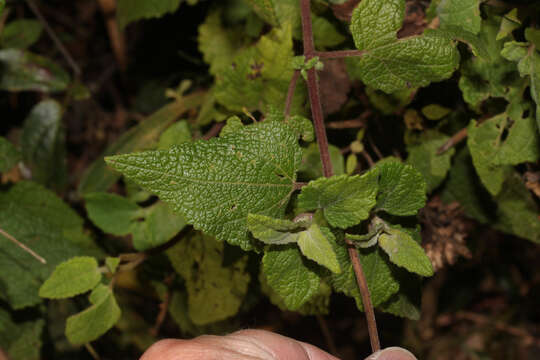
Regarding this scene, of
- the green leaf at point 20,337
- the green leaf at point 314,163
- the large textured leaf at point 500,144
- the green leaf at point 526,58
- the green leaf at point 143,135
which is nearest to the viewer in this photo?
the green leaf at point 526,58

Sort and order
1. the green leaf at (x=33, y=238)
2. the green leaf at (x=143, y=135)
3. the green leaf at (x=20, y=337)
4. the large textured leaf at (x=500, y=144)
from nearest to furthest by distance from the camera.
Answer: the large textured leaf at (x=500, y=144) < the green leaf at (x=33, y=238) < the green leaf at (x=20, y=337) < the green leaf at (x=143, y=135)

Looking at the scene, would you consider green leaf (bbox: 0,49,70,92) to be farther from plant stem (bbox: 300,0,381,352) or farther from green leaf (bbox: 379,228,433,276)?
green leaf (bbox: 379,228,433,276)

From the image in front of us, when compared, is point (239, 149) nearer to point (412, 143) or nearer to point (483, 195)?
point (412, 143)

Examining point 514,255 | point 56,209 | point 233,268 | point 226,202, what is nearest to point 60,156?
point 56,209

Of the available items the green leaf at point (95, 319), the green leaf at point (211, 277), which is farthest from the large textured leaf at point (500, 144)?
the green leaf at point (95, 319)

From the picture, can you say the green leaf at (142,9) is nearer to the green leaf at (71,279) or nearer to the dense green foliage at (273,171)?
the dense green foliage at (273,171)

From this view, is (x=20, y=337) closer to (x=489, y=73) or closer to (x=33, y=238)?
(x=33, y=238)

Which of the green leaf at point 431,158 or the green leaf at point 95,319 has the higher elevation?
the green leaf at point 431,158

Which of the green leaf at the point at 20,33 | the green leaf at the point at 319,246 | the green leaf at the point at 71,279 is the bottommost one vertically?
the green leaf at the point at 71,279

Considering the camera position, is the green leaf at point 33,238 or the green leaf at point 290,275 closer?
the green leaf at point 290,275
